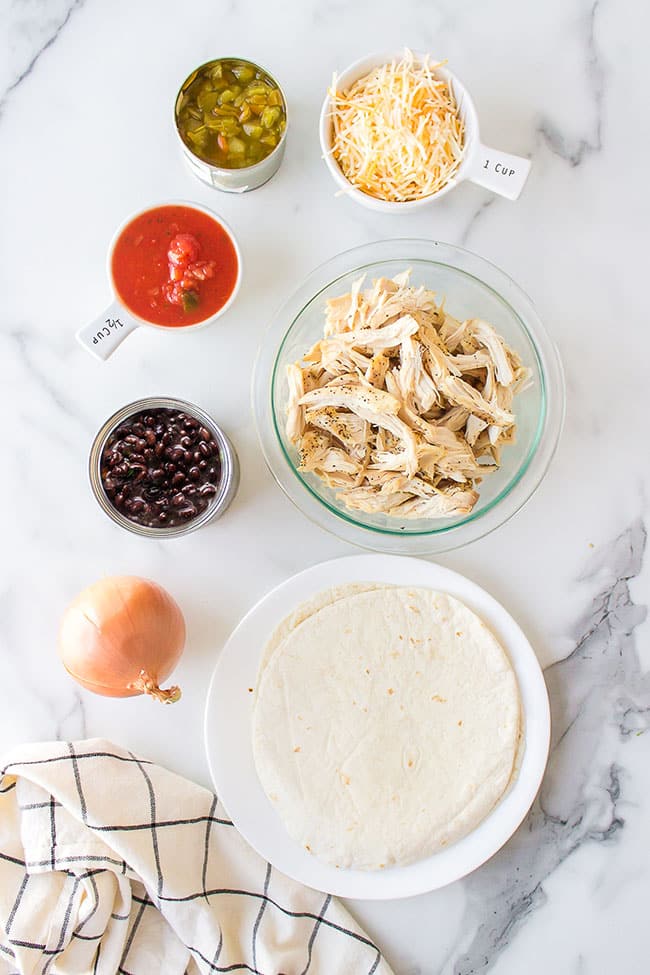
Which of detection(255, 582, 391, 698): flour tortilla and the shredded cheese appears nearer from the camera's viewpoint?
the shredded cheese

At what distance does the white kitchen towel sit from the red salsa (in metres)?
0.91

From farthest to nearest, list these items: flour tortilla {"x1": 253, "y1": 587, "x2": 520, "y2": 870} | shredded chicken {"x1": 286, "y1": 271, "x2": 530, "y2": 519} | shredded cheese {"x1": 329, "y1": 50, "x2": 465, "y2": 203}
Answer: flour tortilla {"x1": 253, "y1": 587, "x2": 520, "y2": 870}, shredded cheese {"x1": 329, "y1": 50, "x2": 465, "y2": 203}, shredded chicken {"x1": 286, "y1": 271, "x2": 530, "y2": 519}

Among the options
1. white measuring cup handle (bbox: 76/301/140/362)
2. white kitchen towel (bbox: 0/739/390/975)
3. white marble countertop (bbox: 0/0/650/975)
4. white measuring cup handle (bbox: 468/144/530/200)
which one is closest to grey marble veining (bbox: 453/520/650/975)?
white marble countertop (bbox: 0/0/650/975)

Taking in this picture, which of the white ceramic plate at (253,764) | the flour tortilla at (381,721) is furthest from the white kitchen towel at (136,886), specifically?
the flour tortilla at (381,721)

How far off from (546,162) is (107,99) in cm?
93

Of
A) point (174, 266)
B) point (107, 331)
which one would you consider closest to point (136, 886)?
point (107, 331)

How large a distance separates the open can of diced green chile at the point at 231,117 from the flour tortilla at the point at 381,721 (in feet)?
2.95

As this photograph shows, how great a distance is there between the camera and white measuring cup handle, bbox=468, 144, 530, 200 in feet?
5.26

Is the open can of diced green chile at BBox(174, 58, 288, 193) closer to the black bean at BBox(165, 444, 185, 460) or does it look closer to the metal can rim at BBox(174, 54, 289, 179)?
the metal can rim at BBox(174, 54, 289, 179)

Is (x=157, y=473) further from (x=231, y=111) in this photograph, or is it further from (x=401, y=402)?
(x=231, y=111)

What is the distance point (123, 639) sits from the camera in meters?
1.64

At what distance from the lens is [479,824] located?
176 cm

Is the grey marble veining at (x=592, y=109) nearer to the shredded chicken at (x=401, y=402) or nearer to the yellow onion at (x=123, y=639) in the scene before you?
the shredded chicken at (x=401, y=402)

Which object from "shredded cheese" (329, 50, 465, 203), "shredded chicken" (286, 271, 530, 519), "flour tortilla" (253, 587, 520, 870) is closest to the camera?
"shredded chicken" (286, 271, 530, 519)
